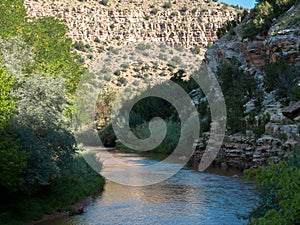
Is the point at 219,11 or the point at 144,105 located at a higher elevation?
the point at 219,11

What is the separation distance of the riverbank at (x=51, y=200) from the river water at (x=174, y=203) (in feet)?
1.71

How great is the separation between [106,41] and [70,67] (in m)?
68.1

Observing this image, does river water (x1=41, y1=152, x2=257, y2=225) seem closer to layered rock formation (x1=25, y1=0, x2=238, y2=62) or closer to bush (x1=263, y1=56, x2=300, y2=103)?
bush (x1=263, y1=56, x2=300, y2=103)

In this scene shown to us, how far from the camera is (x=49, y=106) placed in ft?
72.3

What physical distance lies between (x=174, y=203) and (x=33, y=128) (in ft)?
25.6

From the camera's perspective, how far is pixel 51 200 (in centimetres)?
2033

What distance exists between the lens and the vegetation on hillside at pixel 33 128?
17109 mm

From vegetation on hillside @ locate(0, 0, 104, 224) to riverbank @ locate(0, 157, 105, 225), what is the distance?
38 mm

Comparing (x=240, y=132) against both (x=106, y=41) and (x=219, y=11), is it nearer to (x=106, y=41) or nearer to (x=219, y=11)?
(x=106, y=41)

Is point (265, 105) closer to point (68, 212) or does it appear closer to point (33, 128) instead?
point (68, 212)

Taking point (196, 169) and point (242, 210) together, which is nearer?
point (242, 210)

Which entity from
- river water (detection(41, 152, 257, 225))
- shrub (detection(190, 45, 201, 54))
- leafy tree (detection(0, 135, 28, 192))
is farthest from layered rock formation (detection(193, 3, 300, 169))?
shrub (detection(190, 45, 201, 54))

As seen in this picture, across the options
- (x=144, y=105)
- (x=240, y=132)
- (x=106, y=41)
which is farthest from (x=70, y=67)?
(x=106, y=41)

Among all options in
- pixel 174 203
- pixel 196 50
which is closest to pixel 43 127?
pixel 174 203
